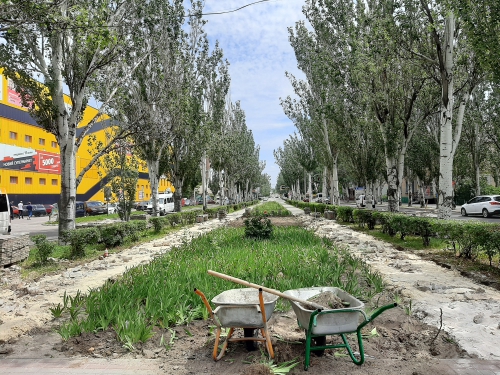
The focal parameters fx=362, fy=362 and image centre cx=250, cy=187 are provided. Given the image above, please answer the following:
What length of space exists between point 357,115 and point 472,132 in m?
13.5

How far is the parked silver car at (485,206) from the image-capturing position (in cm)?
2248

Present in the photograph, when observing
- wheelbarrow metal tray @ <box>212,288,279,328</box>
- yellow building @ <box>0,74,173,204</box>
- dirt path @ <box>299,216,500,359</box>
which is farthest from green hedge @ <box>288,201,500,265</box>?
yellow building @ <box>0,74,173,204</box>

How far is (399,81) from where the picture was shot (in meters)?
16.2

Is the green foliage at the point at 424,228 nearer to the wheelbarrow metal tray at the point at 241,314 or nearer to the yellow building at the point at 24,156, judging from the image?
the wheelbarrow metal tray at the point at 241,314

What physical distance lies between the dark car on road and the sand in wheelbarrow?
3495 cm

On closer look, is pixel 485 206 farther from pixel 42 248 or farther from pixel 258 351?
pixel 42 248

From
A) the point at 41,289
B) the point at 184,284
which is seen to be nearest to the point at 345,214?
the point at 184,284

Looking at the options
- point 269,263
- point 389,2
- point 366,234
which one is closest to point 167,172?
point 366,234

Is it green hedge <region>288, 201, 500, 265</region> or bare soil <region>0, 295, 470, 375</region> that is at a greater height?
green hedge <region>288, 201, 500, 265</region>

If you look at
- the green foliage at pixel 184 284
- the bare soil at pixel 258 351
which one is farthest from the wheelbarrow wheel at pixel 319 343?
the green foliage at pixel 184 284

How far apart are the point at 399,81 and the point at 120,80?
12439 millimetres

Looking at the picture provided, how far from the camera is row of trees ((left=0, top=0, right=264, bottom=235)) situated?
27.0ft

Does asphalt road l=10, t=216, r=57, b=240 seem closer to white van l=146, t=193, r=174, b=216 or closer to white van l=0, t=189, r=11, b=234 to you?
white van l=0, t=189, r=11, b=234

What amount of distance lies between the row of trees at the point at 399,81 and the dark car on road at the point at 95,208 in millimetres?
21913
